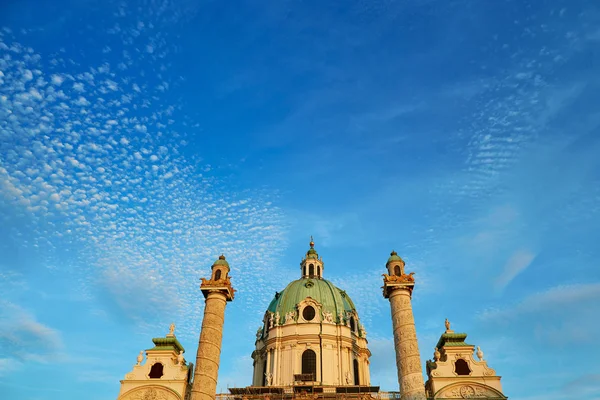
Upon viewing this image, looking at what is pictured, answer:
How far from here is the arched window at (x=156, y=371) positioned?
130ft

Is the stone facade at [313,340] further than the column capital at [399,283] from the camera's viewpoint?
Yes

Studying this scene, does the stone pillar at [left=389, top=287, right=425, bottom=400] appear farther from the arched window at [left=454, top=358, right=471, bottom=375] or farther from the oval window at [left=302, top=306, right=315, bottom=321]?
the oval window at [left=302, top=306, right=315, bottom=321]

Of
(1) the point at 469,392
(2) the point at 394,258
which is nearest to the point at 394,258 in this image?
(2) the point at 394,258

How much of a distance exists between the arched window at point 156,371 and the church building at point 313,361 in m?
0.07

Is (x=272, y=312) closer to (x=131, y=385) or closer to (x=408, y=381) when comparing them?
(x=131, y=385)

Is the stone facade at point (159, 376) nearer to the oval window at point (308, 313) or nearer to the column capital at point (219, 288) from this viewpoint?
the column capital at point (219, 288)

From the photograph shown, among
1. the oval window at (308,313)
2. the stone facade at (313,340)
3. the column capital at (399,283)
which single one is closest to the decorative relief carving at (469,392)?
the column capital at (399,283)

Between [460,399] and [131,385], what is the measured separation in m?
27.1

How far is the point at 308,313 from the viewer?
51.8 m

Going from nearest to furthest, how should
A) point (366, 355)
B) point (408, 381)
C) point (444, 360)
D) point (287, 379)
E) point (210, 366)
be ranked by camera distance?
point (408, 381)
point (210, 366)
point (444, 360)
point (287, 379)
point (366, 355)

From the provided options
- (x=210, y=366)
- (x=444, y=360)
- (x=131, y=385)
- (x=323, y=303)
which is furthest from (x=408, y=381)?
(x=131, y=385)

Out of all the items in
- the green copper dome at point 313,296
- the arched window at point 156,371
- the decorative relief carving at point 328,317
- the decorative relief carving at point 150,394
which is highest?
the green copper dome at point 313,296

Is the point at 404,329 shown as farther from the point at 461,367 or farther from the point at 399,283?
the point at 461,367

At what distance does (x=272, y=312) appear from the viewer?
2130 inches
